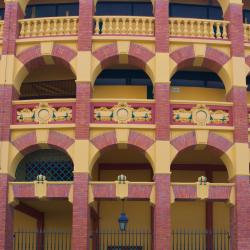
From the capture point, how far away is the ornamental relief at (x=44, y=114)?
2072cm

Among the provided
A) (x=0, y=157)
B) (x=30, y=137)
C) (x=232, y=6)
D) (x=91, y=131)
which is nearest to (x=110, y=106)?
(x=91, y=131)

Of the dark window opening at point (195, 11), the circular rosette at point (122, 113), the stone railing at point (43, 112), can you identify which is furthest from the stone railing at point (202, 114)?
the dark window opening at point (195, 11)

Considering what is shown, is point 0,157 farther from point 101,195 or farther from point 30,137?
point 101,195

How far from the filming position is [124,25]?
21578 mm

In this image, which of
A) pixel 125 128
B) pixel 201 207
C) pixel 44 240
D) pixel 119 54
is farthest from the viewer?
pixel 44 240

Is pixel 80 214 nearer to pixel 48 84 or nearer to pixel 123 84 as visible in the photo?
pixel 123 84

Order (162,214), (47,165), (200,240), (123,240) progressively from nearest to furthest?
1. (162,214)
2. (47,165)
3. (200,240)
4. (123,240)

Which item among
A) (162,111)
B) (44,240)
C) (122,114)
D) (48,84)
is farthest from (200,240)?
(48,84)

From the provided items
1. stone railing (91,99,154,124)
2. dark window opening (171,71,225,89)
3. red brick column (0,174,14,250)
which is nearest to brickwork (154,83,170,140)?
stone railing (91,99,154,124)

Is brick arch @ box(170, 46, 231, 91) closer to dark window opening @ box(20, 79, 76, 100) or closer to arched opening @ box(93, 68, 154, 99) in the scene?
arched opening @ box(93, 68, 154, 99)

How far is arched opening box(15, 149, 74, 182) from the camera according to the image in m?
22.7

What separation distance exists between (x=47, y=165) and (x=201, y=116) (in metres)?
6.92

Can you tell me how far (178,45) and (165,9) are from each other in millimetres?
1556

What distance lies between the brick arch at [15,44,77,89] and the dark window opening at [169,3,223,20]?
622 cm
